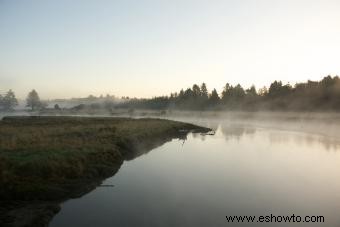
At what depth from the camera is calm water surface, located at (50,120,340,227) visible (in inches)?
636

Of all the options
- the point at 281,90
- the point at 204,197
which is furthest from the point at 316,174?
the point at 281,90

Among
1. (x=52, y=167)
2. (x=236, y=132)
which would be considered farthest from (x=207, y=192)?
(x=236, y=132)

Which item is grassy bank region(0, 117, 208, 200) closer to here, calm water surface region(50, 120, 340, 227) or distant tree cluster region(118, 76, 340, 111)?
calm water surface region(50, 120, 340, 227)

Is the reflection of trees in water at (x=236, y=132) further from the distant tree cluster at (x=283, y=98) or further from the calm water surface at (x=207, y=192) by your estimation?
the distant tree cluster at (x=283, y=98)

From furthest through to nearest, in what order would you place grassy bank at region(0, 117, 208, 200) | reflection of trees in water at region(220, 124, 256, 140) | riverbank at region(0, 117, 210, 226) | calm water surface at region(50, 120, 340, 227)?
reflection of trees in water at region(220, 124, 256, 140)
grassy bank at region(0, 117, 208, 200)
riverbank at region(0, 117, 210, 226)
calm water surface at region(50, 120, 340, 227)

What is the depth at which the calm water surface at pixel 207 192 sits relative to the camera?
1616 centimetres

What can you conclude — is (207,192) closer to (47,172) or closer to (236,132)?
(47,172)


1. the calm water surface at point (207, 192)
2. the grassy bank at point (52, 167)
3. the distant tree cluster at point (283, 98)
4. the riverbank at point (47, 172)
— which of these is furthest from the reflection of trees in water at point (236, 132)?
the distant tree cluster at point (283, 98)

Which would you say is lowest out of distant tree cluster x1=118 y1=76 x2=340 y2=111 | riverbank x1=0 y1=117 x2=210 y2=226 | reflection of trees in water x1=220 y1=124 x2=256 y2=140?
reflection of trees in water x1=220 y1=124 x2=256 y2=140

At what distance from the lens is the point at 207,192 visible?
20.7 metres

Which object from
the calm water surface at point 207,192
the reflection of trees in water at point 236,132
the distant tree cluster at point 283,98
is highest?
the distant tree cluster at point 283,98

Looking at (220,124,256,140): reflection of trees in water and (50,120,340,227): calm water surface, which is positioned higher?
(50,120,340,227): calm water surface

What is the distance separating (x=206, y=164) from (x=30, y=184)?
16.8 metres

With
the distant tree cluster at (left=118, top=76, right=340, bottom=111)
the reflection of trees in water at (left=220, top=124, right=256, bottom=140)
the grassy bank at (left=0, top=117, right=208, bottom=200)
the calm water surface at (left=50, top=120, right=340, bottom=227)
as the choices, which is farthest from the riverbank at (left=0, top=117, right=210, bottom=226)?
the distant tree cluster at (left=118, top=76, right=340, bottom=111)
